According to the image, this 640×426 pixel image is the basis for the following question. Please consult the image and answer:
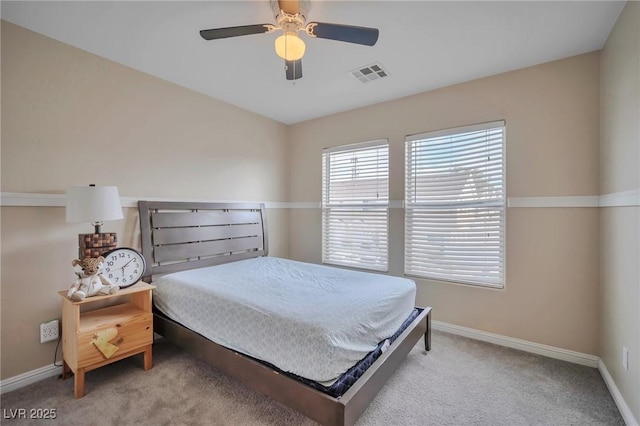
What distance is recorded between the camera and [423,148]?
321cm

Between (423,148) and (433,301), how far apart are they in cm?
174

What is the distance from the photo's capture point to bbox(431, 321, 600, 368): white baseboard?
93.2 inches

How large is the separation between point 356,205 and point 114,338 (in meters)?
2.82

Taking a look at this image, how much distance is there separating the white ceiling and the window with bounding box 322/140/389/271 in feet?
3.07

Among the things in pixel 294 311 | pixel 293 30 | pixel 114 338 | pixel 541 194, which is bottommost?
pixel 114 338

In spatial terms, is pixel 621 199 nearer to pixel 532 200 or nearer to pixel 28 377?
pixel 532 200

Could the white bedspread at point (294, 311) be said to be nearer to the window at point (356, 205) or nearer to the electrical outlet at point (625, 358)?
the window at point (356, 205)

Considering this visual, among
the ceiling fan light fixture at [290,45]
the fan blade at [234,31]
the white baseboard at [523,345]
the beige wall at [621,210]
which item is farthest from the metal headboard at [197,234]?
the beige wall at [621,210]

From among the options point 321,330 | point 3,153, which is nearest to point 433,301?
point 321,330

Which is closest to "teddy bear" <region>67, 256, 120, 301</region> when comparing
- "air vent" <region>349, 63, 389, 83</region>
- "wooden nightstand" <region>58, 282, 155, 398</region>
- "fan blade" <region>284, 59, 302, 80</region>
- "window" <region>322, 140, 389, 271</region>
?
"wooden nightstand" <region>58, 282, 155, 398</region>

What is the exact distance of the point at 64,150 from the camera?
227 cm

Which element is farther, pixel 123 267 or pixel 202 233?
pixel 202 233

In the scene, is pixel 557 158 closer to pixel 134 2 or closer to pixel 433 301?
pixel 433 301

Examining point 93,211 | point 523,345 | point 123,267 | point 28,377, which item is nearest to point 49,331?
point 28,377
